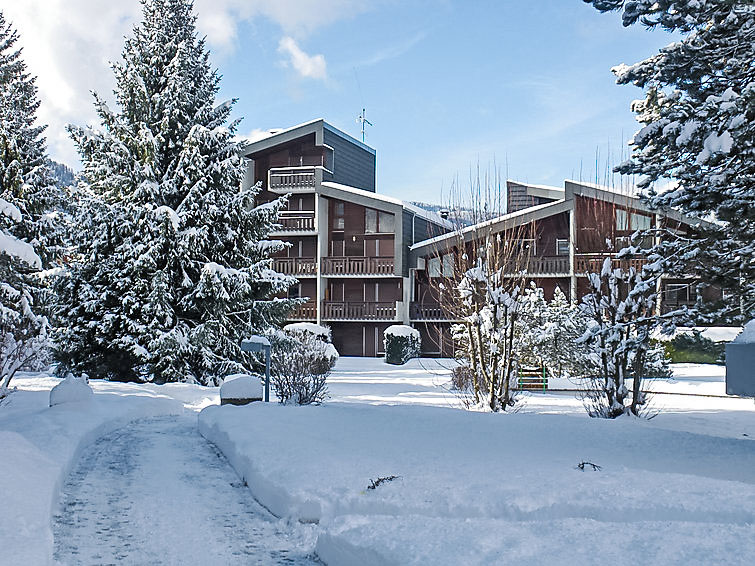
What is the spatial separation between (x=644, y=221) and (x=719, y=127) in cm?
2485

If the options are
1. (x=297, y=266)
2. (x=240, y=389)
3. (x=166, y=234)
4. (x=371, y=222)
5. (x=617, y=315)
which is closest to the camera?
(x=617, y=315)

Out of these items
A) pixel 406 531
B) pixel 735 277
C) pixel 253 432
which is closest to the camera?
pixel 406 531

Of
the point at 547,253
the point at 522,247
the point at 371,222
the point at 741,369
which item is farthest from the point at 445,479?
the point at 371,222

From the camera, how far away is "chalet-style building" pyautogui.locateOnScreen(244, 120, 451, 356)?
36344 mm

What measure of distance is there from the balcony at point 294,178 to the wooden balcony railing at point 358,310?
5996mm

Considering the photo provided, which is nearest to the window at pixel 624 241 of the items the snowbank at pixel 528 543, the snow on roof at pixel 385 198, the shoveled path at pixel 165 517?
the snowbank at pixel 528 543

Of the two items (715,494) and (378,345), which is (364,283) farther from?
(715,494)

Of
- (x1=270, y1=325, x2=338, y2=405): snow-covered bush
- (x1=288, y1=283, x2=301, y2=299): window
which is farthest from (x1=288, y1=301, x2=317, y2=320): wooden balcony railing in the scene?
(x1=270, y1=325, x2=338, y2=405): snow-covered bush

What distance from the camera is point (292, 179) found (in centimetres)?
3728

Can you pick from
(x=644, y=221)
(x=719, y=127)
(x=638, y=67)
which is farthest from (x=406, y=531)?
(x=644, y=221)

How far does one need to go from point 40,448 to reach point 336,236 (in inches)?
1128

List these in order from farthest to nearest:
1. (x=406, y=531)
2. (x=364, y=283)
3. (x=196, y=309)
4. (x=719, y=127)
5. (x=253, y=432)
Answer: (x=364, y=283), (x=196, y=309), (x=253, y=432), (x=719, y=127), (x=406, y=531)

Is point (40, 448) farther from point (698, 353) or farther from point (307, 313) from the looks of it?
point (307, 313)

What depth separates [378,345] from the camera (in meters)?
37.1
